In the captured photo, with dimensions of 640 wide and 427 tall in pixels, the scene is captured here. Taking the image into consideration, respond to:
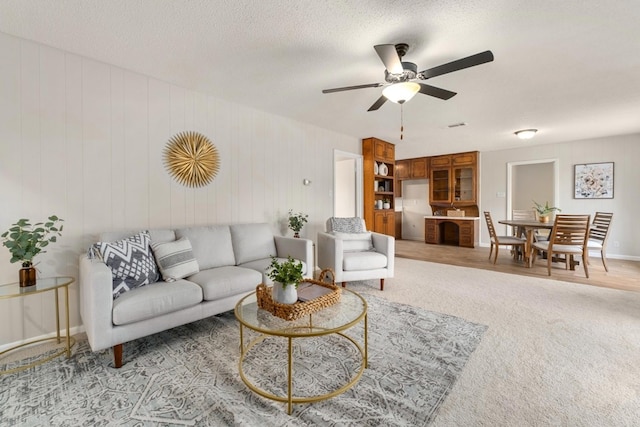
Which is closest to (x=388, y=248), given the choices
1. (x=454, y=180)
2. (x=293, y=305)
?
(x=293, y=305)

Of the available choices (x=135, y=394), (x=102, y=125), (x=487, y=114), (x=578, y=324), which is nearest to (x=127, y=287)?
(x=135, y=394)

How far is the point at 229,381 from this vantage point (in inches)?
70.4

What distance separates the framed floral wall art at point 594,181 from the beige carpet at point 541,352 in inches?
122

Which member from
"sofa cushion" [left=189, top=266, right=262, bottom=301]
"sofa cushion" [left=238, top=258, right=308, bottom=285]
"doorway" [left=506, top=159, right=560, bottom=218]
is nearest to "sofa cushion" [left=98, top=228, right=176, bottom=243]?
"sofa cushion" [left=189, top=266, right=262, bottom=301]

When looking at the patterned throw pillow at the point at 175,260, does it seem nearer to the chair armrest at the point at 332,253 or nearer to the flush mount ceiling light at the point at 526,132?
the chair armrest at the point at 332,253

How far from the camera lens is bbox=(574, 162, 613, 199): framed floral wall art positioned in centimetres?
550

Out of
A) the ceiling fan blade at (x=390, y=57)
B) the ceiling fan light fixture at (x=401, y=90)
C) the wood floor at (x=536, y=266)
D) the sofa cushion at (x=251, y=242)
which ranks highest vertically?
the ceiling fan blade at (x=390, y=57)

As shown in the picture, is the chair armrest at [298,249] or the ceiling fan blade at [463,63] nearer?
the ceiling fan blade at [463,63]

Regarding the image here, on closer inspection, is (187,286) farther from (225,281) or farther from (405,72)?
(405,72)

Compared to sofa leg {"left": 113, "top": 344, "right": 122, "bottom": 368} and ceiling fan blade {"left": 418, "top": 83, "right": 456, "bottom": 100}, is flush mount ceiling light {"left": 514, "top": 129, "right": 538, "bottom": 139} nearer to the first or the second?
ceiling fan blade {"left": 418, "top": 83, "right": 456, "bottom": 100}

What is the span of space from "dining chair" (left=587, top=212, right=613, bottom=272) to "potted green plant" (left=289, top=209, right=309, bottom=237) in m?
4.35

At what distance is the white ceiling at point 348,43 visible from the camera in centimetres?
188

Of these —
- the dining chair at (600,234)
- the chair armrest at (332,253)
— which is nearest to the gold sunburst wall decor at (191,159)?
the chair armrest at (332,253)

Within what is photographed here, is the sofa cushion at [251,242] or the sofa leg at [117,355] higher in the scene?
the sofa cushion at [251,242]
